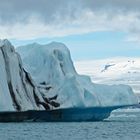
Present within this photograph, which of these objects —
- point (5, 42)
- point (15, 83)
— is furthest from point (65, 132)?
point (5, 42)

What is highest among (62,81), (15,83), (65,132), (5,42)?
(5,42)

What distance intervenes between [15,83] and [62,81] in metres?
4.62

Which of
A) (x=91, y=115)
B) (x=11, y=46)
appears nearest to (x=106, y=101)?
(x=91, y=115)

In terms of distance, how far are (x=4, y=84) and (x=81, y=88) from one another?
24.4ft

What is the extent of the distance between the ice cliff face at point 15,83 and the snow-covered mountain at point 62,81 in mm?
1858

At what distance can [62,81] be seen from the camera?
189 feet

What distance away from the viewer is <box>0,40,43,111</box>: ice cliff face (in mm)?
53188

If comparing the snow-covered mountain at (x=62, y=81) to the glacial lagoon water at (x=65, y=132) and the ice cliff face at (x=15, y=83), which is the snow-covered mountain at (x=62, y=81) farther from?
the glacial lagoon water at (x=65, y=132)

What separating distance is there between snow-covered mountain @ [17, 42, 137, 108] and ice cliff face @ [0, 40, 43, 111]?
186 cm

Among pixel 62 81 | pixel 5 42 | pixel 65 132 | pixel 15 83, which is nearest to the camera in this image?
pixel 65 132

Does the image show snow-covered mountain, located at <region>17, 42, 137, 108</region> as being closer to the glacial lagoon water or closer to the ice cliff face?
the ice cliff face

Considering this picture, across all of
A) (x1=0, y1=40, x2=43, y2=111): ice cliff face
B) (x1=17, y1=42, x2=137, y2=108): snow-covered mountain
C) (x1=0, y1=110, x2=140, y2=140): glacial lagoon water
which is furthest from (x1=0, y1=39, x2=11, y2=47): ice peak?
(x1=0, y1=110, x2=140, y2=140): glacial lagoon water

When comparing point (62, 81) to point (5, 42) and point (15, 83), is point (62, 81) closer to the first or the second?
point (15, 83)

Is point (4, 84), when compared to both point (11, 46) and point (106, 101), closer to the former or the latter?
point (11, 46)
